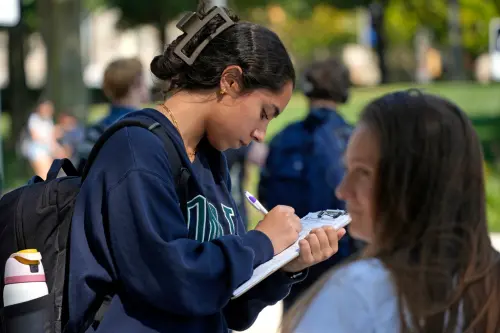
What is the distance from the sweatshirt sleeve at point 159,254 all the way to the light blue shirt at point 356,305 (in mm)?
606

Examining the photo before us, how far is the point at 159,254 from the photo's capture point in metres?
2.30

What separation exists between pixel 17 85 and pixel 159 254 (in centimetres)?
2129

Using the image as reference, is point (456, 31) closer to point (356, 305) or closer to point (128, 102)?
point (128, 102)

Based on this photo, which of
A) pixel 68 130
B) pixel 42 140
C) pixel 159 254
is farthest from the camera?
pixel 42 140

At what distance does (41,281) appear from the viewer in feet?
7.92

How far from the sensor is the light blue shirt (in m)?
1.74

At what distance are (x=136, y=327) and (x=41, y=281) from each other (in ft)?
0.86

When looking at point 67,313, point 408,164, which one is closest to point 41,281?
point 67,313

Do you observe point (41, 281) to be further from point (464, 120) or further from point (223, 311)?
point (464, 120)

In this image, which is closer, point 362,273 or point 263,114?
point 362,273

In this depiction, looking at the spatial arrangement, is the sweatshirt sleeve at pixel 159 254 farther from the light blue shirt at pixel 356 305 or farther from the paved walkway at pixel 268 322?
the paved walkway at pixel 268 322

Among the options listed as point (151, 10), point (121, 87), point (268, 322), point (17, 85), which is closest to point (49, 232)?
point (121, 87)

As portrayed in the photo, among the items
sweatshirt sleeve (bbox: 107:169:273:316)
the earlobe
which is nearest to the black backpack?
sweatshirt sleeve (bbox: 107:169:273:316)

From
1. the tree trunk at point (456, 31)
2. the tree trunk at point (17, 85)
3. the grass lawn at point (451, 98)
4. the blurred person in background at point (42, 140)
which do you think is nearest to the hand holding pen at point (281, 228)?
the grass lawn at point (451, 98)
